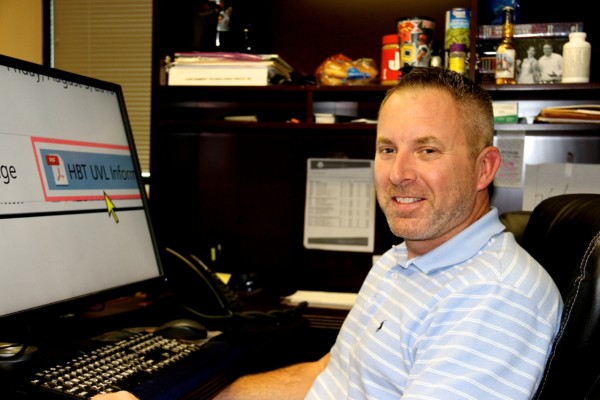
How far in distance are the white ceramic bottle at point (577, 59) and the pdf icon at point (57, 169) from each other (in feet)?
4.99

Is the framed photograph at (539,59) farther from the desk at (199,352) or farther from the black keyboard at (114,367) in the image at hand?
the black keyboard at (114,367)

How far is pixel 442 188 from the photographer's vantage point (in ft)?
4.05

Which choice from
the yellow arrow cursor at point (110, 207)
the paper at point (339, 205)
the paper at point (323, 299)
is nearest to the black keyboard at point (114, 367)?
the yellow arrow cursor at point (110, 207)

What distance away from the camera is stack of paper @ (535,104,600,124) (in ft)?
6.62

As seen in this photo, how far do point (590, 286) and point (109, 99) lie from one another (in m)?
1.15

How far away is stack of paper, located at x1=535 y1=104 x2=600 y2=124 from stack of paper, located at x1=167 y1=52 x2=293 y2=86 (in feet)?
2.92

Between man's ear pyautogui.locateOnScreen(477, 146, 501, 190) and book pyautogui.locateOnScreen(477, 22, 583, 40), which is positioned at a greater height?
book pyautogui.locateOnScreen(477, 22, 583, 40)

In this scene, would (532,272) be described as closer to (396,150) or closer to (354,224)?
(396,150)

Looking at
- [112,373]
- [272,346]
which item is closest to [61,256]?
[112,373]

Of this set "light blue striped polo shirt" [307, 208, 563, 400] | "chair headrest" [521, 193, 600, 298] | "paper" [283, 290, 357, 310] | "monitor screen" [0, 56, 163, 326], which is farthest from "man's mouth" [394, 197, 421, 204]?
"paper" [283, 290, 357, 310]

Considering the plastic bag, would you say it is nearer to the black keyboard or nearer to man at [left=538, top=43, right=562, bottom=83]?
man at [left=538, top=43, right=562, bottom=83]

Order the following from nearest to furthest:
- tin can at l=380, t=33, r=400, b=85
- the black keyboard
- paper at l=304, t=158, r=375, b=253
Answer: the black keyboard, tin can at l=380, t=33, r=400, b=85, paper at l=304, t=158, r=375, b=253

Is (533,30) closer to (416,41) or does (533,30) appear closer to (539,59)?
(539,59)

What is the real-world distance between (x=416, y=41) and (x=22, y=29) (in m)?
1.73
